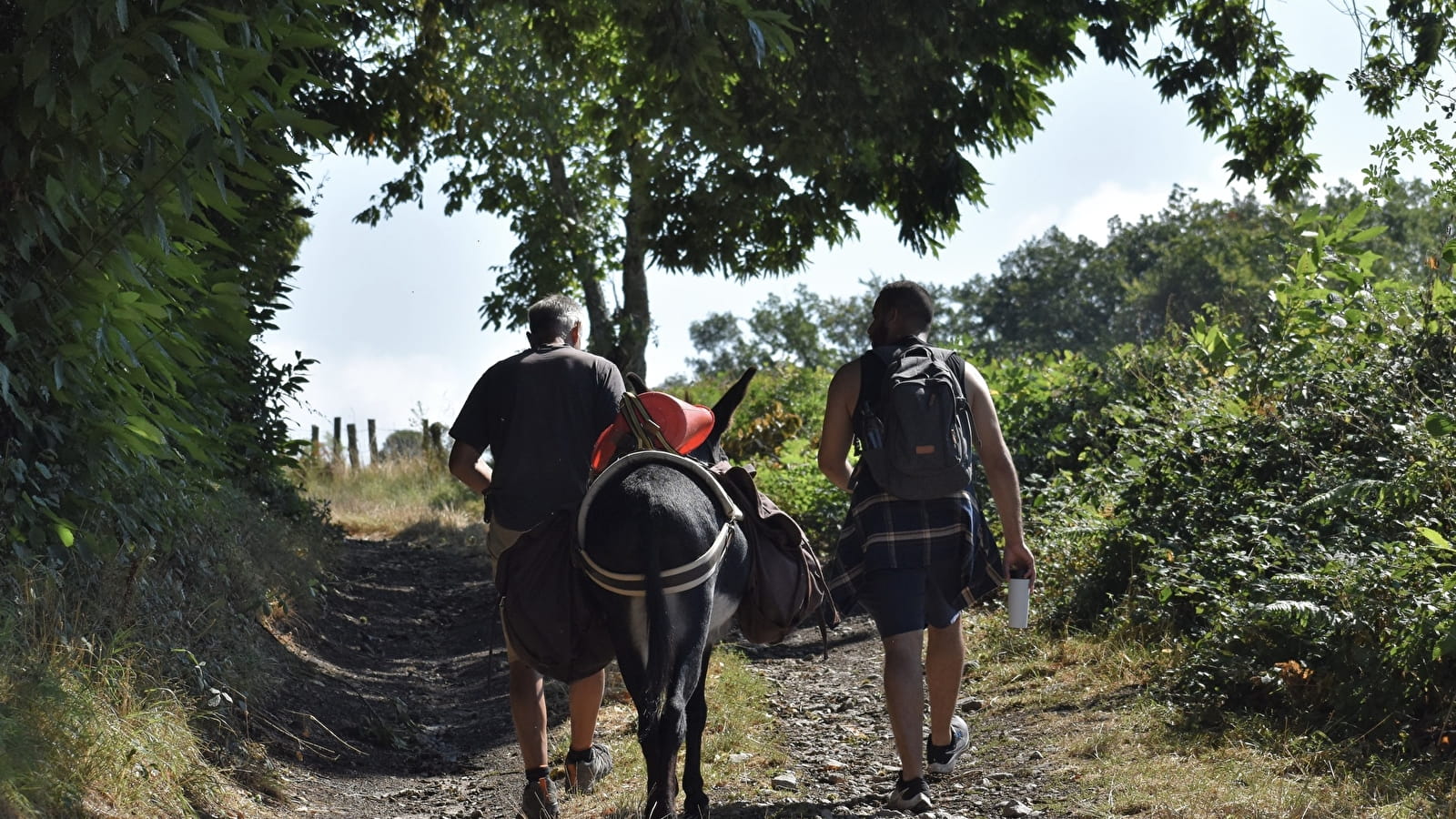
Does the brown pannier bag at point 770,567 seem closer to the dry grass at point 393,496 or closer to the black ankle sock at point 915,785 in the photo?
the black ankle sock at point 915,785

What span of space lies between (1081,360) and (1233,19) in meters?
3.10

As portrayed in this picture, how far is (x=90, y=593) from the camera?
5.51m

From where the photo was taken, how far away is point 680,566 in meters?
3.98

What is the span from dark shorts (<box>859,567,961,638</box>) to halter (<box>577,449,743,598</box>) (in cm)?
71

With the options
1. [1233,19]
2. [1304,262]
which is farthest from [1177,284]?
[1304,262]

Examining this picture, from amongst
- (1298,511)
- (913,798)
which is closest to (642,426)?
(913,798)

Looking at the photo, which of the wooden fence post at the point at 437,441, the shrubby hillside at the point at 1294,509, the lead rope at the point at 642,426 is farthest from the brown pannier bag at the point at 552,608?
the wooden fence post at the point at 437,441

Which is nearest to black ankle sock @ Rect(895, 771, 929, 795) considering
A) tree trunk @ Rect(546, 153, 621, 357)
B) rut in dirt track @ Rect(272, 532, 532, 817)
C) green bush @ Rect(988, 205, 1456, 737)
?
rut in dirt track @ Rect(272, 532, 532, 817)

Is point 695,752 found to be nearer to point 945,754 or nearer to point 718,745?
point 945,754

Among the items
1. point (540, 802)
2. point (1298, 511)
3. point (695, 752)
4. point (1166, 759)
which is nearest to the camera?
point (695, 752)

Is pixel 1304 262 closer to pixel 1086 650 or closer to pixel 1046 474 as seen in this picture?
pixel 1086 650

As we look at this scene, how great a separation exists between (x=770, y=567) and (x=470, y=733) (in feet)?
10.6

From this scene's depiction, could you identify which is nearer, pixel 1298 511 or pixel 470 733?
pixel 1298 511

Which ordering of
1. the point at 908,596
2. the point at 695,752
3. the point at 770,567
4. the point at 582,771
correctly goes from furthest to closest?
the point at 582,771, the point at 908,596, the point at 770,567, the point at 695,752
